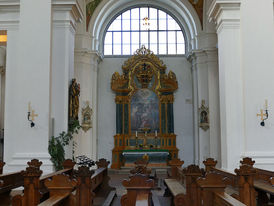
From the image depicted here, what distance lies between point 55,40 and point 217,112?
28.1 ft

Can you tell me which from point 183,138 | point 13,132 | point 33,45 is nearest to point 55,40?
point 33,45

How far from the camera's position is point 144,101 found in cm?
1850

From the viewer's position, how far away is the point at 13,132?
32.1 feet

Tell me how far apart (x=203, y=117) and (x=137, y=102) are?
3.57 meters

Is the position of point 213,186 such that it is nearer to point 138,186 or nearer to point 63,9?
point 138,186

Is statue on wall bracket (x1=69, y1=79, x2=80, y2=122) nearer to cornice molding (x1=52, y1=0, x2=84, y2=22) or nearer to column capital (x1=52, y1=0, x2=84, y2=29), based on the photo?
column capital (x1=52, y1=0, x2=84, y2=29)

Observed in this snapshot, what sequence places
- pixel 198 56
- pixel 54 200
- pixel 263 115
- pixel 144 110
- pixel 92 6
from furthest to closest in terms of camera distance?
pixel 144 110 → pixel 92 6 → pixel 198 56 → pixel 263 115 → pixel 54 200

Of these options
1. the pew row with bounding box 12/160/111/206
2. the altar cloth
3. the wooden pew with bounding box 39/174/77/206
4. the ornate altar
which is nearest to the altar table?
the altar cloth

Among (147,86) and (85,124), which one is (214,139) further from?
(85,124)

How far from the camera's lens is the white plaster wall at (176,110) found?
18.2 m

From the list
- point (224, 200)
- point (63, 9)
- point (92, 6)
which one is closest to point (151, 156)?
point (92, 6)

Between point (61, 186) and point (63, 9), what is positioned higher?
point (63, 9)

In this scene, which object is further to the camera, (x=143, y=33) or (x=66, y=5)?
(x=143, y=33)

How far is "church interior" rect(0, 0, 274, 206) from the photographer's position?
6.19 m
